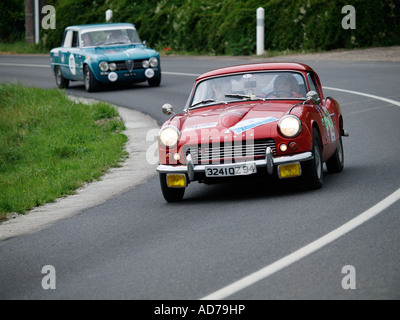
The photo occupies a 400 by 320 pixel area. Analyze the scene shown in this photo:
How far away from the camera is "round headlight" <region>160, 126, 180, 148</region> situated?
31.6 feet

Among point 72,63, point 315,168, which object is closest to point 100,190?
point 315,168

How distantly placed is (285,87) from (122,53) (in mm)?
12954

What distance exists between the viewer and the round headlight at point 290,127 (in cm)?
930

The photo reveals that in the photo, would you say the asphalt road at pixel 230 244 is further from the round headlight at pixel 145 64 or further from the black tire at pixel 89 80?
the black tire at pixel 89 80

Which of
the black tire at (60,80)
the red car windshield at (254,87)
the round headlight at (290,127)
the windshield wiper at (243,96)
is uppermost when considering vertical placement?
the red car windshield at (254,87)

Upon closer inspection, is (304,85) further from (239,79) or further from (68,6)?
(68,6)

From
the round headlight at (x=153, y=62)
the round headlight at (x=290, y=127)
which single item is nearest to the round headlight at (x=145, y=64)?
the round headlight at (x=153, y=62)

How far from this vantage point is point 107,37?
2398 cm

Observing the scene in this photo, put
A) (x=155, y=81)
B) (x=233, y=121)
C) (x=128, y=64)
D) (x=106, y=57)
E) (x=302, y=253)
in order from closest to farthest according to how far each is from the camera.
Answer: (x=302, y=253) < (x=233, y=121) < (x=106, y=57) < (x=128, y=64) < (x=155, y=81)

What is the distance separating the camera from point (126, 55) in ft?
75.1

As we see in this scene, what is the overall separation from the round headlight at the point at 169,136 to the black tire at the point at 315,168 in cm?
145

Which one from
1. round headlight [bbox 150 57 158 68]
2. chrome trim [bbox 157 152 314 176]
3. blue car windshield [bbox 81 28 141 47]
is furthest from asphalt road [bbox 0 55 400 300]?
blue car windshield [bbox 81 28 141 47]

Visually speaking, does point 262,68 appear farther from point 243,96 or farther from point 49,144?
point 49,144

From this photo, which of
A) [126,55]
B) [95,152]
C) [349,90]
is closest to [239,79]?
[95,152]
